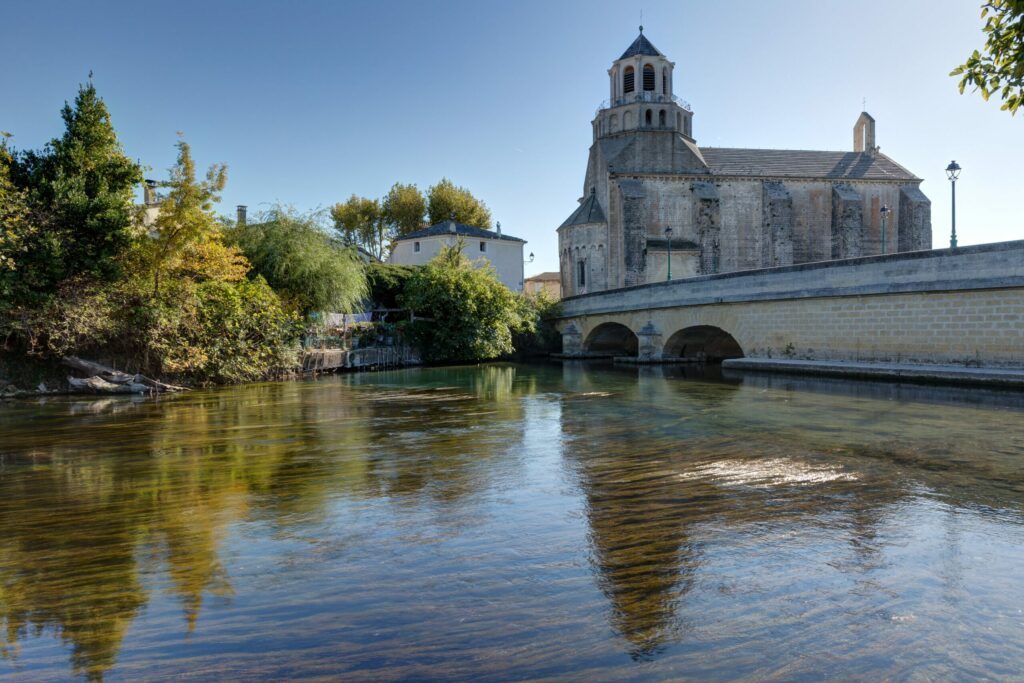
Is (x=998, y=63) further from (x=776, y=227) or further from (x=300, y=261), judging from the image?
(x=776, y=227)

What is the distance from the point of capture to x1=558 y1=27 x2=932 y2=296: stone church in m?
42.2

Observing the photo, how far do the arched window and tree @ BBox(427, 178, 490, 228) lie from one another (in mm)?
16893

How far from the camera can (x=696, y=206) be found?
43.0 metres

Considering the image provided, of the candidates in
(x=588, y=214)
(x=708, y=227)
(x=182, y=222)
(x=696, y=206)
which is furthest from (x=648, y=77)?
(x=182, y=222)

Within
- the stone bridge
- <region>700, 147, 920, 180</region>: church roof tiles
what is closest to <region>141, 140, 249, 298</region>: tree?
the stone bridge

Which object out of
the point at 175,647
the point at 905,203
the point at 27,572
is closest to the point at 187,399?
the point at 27,572

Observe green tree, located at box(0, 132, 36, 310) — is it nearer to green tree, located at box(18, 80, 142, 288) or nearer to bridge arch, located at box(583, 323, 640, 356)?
green tree, located at box(18, 80, 142, 288)

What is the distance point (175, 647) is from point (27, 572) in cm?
179

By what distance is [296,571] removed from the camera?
14.3 ft

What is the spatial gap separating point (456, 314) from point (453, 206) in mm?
26103

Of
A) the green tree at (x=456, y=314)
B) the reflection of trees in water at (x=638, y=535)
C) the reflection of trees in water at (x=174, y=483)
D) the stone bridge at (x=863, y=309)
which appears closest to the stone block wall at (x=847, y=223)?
the stone bridge at (x=863, y=309)

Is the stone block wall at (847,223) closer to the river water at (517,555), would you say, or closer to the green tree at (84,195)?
the river water at (517,555)

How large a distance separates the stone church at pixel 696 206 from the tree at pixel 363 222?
18.7 metres

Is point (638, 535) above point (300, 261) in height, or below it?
below
